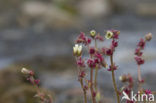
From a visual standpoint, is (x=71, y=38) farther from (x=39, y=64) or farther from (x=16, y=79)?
(x=16, y=79)

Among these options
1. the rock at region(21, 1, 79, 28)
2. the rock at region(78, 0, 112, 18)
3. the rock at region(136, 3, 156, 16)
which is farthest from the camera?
the rock at region(78, 0, 112, 18)

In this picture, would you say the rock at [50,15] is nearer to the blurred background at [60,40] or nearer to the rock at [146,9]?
the blurred background at [60,40]

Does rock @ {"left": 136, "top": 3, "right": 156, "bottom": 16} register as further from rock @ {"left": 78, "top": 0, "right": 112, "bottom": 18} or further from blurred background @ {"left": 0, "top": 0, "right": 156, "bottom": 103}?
rock @ {"left": 78, "top": 0, "right": 112, "bottom": 18}

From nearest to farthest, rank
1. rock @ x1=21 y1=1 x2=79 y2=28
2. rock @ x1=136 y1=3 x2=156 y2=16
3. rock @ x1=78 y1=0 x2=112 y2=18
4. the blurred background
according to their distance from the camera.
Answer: the blurred background, rock @ x1=21 y1=1 x2=79 y2=28, rock @ x1=136 y1=3 x2=156 y2=16, rock @ x1=78 y1=0 x2=112 y2=18

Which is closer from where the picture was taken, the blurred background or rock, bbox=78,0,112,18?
the blurred background

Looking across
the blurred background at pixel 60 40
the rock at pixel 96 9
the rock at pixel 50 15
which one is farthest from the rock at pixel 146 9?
the rock at pixel 50 15

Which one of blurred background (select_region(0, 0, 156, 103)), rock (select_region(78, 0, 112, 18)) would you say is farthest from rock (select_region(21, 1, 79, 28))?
rock (select_region(78, 0, 112, 18))

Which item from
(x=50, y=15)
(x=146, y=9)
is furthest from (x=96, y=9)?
(x=50, y=15)

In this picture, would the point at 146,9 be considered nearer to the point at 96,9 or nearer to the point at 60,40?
the point at 96,9
